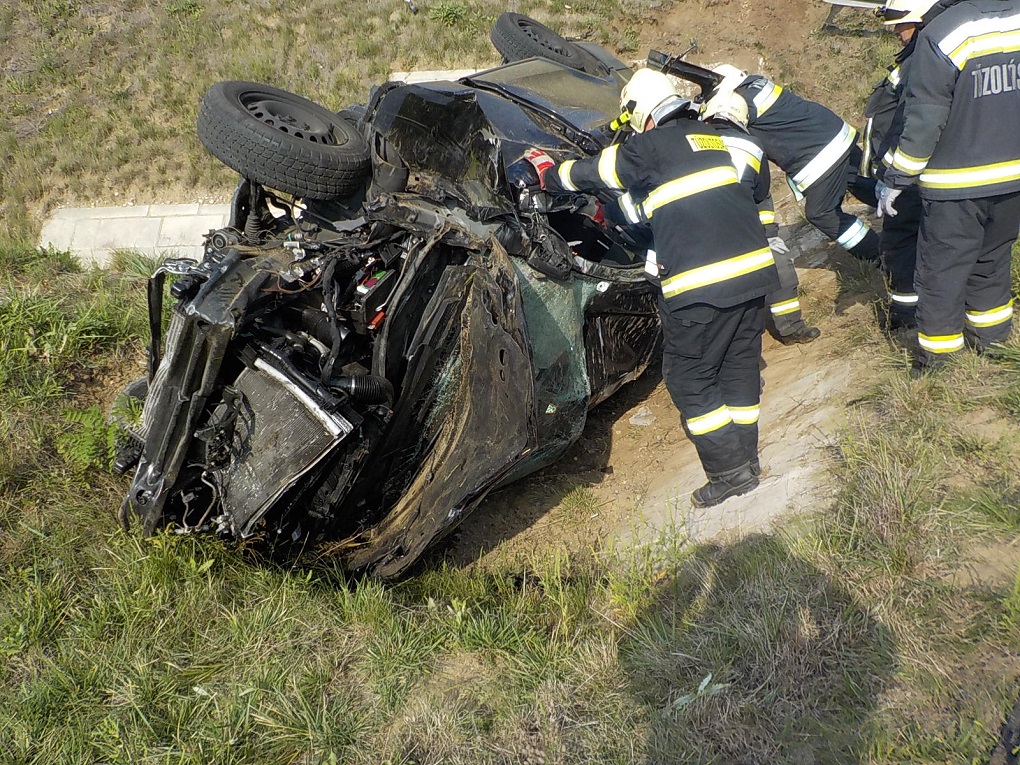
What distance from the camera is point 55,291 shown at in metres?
5.13

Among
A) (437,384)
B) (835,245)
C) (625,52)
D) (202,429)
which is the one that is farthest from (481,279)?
(625,52)

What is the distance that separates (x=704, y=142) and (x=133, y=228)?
6.09 meters

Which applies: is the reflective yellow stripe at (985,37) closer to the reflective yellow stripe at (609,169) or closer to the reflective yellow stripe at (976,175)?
the reflective yellow stripe at (976,175)

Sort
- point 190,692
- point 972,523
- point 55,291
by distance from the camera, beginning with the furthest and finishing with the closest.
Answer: point 55,291 < point 190,692 < point 972,523

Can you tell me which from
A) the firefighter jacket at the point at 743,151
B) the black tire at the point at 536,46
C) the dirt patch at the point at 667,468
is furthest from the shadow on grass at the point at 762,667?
the black tire at the point at 536,46

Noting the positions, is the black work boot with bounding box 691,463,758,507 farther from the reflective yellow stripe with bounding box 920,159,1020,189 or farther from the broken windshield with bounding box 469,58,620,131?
the broken windshield with bounding box 469,58,620,131

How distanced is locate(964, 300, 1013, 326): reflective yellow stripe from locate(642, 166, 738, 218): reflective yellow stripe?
135 centimetres

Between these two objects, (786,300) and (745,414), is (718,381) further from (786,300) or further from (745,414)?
(786,300)

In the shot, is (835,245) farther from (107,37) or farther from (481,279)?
(107,37)

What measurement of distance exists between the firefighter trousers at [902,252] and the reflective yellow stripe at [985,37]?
2.86ft

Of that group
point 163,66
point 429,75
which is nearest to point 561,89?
point 429,75

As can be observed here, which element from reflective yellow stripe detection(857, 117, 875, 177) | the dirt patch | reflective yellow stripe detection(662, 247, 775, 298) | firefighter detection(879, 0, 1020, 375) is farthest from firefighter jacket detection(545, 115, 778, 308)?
reflective yellow stripe detection(857, 117, 875, 177)

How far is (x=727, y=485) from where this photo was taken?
350 cm

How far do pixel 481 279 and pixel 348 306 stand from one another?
0.55 metres
